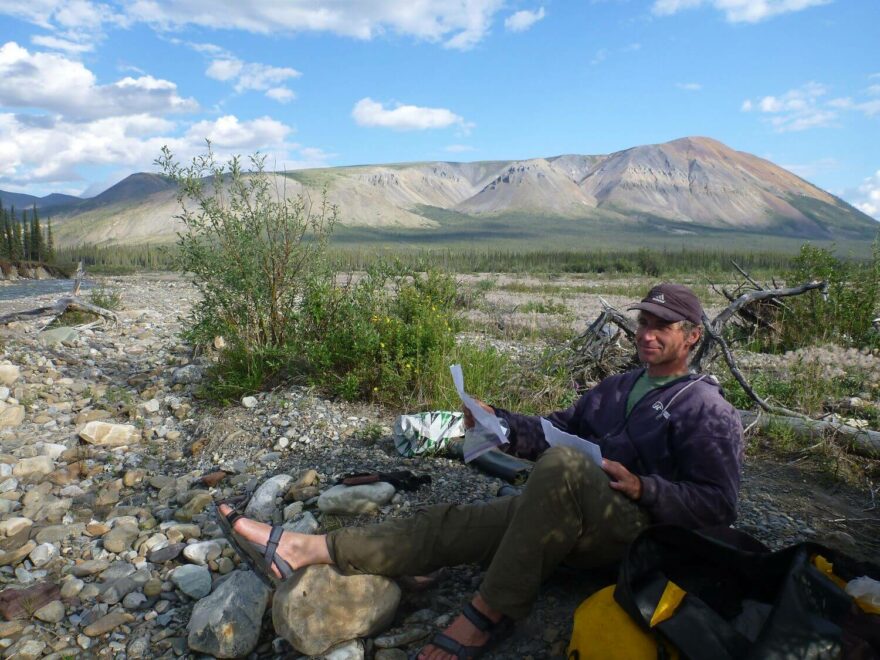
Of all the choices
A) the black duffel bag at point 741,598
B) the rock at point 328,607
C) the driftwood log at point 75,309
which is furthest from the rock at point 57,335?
the black duffel bag at point 741,598

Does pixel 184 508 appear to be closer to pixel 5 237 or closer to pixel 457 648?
pixel 457 648

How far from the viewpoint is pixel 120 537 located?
3885 millimetres

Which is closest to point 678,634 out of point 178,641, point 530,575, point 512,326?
point 530,575

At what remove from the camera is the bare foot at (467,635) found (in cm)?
261

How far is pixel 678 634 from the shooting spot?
2.14 m

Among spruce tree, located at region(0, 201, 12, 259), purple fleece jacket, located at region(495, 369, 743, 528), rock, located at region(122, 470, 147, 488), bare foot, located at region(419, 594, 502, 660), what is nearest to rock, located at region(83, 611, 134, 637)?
bare foot, located at region(419, 594, 502, 660)

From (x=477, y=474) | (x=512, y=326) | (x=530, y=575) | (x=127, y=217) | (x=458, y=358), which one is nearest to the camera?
(x=530, y=575)

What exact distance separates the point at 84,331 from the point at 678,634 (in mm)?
10181

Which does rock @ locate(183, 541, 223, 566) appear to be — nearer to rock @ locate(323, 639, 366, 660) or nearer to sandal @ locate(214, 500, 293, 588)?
sandal @ locate(214, 500, 293, 588)

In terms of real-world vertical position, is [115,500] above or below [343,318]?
below

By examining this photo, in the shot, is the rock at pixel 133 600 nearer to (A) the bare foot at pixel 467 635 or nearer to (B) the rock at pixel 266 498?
(B) the rock at pixel 266 498

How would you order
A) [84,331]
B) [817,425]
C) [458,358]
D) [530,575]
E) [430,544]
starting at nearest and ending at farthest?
[530,575] < [430,544] < [817,425] < [458,358] < [84,331]

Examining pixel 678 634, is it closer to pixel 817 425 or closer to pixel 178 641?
pixel 178 641

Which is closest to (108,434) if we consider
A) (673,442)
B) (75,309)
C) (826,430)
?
(673,442)
